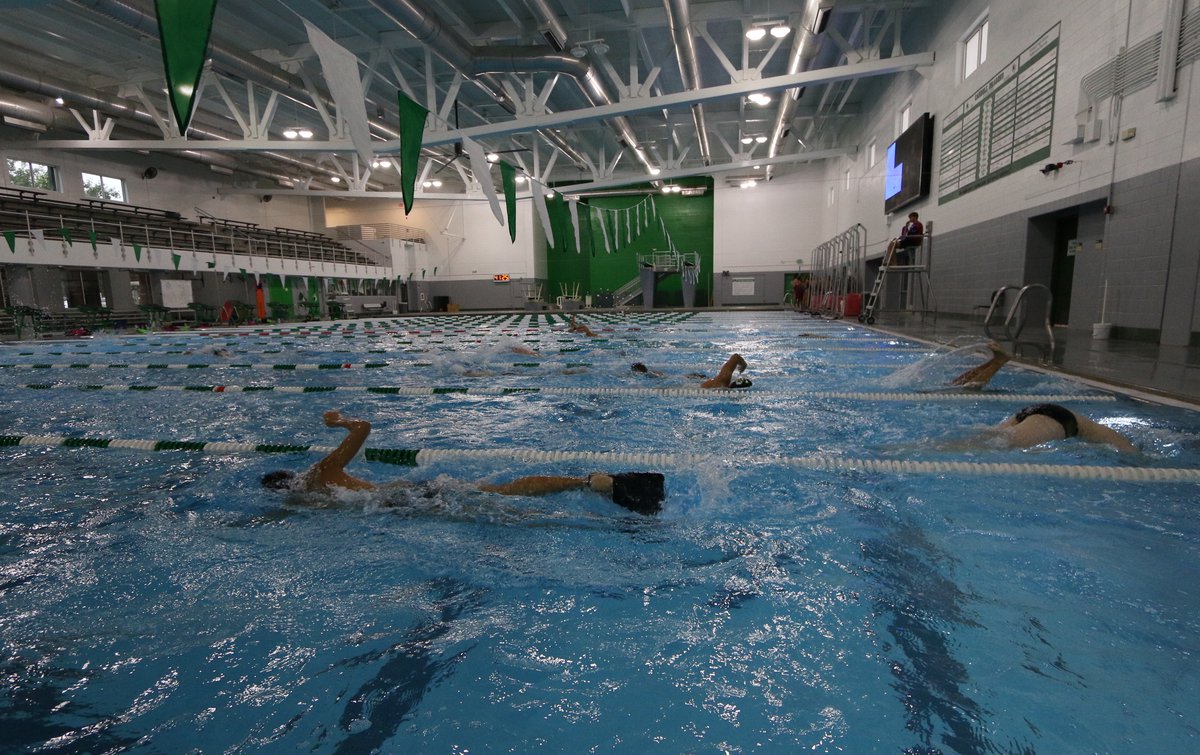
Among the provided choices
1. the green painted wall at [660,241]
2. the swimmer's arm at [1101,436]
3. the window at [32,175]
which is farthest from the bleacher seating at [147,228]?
the swimmer's arm at [1101,436]

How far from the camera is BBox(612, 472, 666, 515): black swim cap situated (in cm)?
221

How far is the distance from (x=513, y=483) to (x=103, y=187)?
2292cm

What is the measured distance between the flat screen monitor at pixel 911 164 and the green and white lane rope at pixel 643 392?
31.7 feet

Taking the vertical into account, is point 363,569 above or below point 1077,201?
below

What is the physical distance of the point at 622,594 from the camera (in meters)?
1.64

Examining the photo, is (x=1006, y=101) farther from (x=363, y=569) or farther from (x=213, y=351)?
(x=213, y=351)

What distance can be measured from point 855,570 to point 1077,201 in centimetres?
789

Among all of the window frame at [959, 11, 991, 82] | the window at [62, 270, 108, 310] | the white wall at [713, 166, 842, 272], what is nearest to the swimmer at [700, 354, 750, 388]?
the window frame at [959, 11, 991, 82]

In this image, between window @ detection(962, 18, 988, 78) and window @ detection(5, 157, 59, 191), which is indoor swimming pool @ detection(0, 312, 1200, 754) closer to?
window @ detection(962, 18, 988, 78)

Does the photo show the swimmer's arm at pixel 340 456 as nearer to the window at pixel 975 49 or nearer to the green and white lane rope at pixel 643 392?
the green and white lane rope at pixel 643 392

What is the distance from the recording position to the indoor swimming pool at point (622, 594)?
1.13 meters

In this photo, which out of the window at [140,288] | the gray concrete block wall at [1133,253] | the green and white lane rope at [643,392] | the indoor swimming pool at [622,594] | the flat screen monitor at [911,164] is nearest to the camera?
the indoor swimming pool at [622,594]

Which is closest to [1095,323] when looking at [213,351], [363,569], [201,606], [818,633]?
[818,633]

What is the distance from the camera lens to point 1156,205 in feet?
19.4
